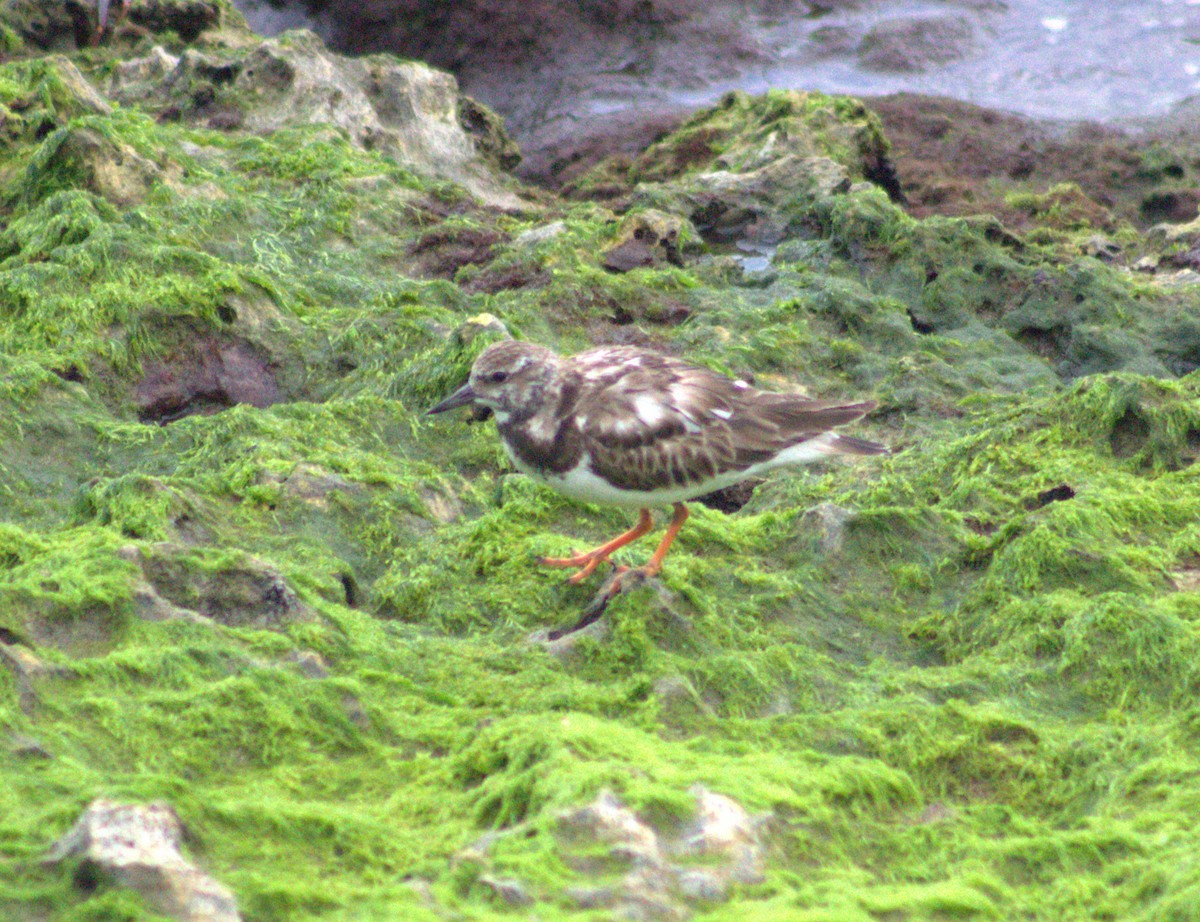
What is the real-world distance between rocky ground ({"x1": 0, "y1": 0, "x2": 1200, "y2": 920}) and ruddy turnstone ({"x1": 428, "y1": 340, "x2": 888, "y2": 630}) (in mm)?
303

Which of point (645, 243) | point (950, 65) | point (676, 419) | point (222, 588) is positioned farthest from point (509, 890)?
point (950, 65)

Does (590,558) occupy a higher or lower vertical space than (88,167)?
lower

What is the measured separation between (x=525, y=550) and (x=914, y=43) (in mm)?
11707

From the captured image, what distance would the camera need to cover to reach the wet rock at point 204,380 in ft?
19.6

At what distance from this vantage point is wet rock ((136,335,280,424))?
5980 mm

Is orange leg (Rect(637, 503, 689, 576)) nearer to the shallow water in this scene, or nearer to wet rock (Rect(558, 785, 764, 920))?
wet rock (Rect(558, 785, 764, 920))

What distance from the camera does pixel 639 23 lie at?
1440cm

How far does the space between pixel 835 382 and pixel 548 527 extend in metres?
2.10

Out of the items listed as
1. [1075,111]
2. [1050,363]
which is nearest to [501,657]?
[1050,363]

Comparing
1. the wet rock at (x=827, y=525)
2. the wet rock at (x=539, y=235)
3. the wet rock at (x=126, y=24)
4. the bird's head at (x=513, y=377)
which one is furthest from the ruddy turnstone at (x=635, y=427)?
the wet rock at (x=126, y=24)

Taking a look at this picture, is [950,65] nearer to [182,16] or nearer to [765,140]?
[765,140]

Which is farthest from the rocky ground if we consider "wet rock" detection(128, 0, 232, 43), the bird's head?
"wet rock" detection(128, 0, 232, 43)

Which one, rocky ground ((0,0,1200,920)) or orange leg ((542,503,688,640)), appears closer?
rocky ground ((0,0,1200,920))

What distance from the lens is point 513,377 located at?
4.91m
